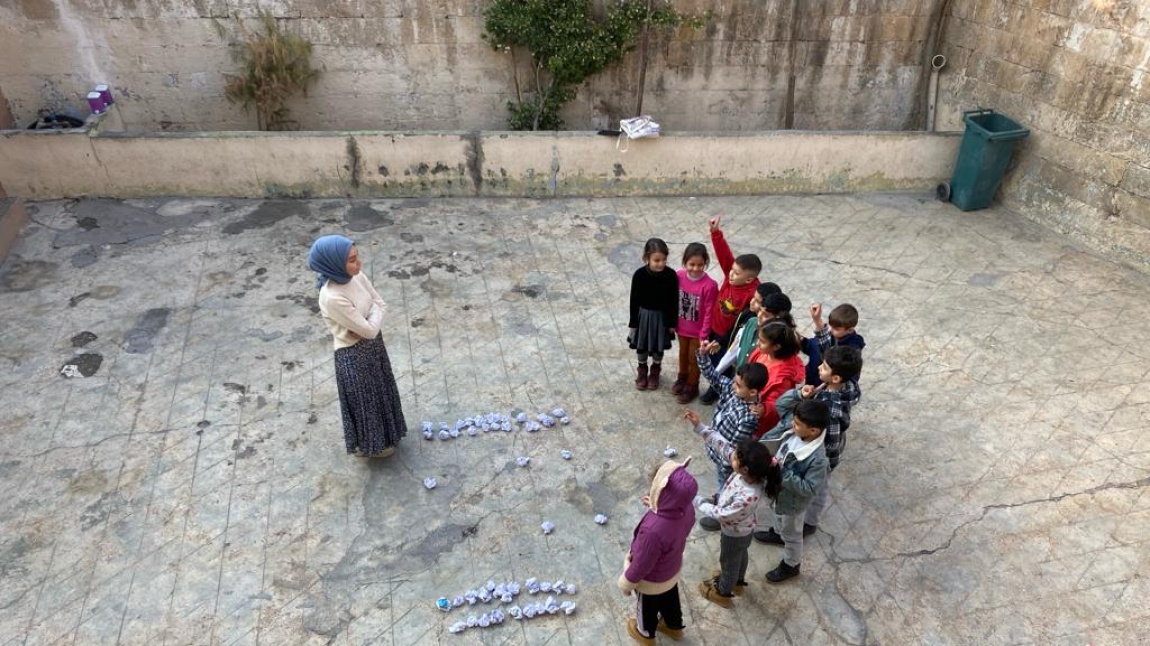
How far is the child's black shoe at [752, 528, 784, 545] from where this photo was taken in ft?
15.2

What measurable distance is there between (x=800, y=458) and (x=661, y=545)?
894 millimetres

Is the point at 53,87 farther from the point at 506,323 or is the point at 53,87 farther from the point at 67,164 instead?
the point at 506,323

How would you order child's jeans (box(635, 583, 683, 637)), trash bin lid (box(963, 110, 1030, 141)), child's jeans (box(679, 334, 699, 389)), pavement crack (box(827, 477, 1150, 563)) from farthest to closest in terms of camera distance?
trash bin lid (box(963, 110, 1030, 141)) < child's jeans (box(679, 334, 699, 389)) < pavement crack (box(827, 477, 1150, 563)) < child's jeans (box(635, 583, 683, 637))

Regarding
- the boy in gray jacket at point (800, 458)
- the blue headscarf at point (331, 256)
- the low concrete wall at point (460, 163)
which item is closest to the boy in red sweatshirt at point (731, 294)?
the boy in gray jacket at point (800, 458)

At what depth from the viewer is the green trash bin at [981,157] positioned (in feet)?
27.4

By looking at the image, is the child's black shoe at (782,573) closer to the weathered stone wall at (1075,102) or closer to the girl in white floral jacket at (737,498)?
the girl in white floral jacket at (737,498)

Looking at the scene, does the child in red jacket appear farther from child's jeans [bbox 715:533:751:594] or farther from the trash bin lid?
the trash bin lid

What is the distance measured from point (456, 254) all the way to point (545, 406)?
2.57 metres

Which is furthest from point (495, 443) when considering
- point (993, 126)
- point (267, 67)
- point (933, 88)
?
point (933, 88)

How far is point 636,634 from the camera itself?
13.2 ft

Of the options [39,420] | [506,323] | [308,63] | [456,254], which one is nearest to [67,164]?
[308,63]

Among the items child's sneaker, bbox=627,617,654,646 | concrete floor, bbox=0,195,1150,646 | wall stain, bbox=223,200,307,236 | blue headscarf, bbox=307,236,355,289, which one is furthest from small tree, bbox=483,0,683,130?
child's sneaker, bbox=627,617,654,646

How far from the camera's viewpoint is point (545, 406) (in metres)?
5.70

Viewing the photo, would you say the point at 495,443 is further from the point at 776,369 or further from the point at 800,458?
the point at 800,458
